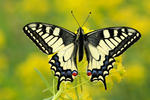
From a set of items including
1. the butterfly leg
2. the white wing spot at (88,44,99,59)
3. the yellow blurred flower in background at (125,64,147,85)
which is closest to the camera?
the butterfly leg

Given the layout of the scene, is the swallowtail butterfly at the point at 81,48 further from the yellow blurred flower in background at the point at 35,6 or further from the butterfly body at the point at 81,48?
the yellow blurred flower in background at the point at 35,6

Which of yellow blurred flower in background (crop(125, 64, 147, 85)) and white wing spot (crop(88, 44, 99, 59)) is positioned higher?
white wing spot (crop(88, 44, 99, 59))

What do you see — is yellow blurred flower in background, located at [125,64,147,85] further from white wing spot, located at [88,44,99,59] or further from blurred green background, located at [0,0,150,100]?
white wing spot, located at [88,44,99,59]

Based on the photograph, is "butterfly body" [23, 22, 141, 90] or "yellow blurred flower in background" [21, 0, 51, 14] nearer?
"butterfly body" [23, 22, 141, 90]

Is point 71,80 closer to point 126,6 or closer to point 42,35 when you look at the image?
point 42,35

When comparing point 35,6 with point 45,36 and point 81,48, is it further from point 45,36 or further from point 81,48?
point 45,36

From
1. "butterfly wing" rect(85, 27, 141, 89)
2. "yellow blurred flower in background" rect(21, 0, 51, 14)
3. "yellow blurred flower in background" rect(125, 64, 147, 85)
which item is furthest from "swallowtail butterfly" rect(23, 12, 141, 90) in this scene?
"yellow blurred flower in background" rect(21, 0, 51, 14)

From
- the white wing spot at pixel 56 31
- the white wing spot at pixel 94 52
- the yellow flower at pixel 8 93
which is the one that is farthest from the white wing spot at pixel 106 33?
the yellow flower at pixel 8 93

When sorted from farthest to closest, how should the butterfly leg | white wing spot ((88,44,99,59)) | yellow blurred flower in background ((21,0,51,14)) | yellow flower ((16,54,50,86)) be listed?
yellow blurred flower in background ((21,0,51,14))
yellow flower ((16,54,50,86))
white wing spot ((88,44,99,59))
the butterfly leg

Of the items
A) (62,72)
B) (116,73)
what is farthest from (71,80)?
(116,73)
